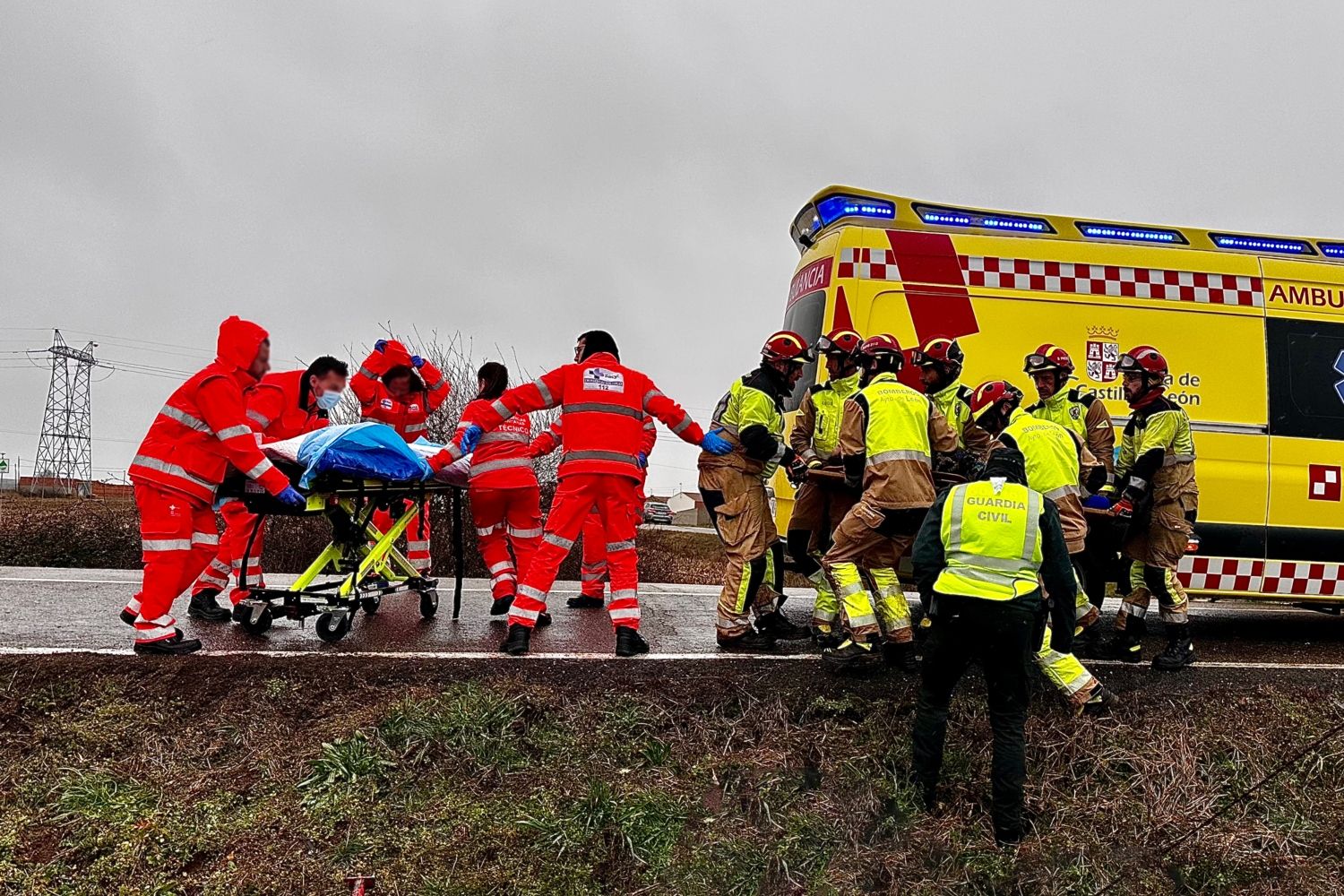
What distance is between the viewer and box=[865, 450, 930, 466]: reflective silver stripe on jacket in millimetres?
5309

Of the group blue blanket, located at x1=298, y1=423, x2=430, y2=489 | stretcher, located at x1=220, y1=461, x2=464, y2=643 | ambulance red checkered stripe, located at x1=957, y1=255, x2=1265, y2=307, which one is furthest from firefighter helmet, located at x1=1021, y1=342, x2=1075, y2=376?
blue blanket, located at x1=298, y1=423, x2=430, y2=489

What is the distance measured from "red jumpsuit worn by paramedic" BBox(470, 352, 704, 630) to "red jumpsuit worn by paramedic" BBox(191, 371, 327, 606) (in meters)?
1.91

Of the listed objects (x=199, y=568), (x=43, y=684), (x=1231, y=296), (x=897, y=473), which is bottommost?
(x=43, y=684)

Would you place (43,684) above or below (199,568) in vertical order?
below

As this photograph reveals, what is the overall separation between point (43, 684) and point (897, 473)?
4400 mm

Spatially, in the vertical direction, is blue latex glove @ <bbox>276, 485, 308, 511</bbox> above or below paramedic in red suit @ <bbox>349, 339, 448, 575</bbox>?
below

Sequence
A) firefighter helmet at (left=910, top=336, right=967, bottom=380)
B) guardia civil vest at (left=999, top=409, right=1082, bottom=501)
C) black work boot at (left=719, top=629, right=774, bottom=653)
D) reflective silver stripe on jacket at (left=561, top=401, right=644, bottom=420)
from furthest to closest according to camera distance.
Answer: firefighter helmet at (left=910, top=336, right=967, bottom=380)
black work boot at (left=719, top=629, right=774, bottom=653)
reflective silver stripe on jacket at (left=561, top=401, right=644, bottom=420)
guardia civil vest at (left=999, top=409, right=1082, bottom=501)

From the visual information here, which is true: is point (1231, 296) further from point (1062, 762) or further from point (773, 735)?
point (773, 735)

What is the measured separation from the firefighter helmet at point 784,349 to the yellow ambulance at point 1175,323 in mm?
661

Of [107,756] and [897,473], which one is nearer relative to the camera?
[107,756]

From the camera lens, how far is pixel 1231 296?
270 inches

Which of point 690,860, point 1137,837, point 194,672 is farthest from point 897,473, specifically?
point 194,672

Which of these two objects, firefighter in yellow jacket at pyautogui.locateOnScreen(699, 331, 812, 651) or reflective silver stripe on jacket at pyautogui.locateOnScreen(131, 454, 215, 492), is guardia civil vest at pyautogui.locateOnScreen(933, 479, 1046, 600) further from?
reflective silver stripe on jacket at pyautogui.locateOnScreen(131, 454, 215, 492)

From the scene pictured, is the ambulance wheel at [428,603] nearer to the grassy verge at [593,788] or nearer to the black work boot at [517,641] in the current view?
the black work boot at [517,641]
